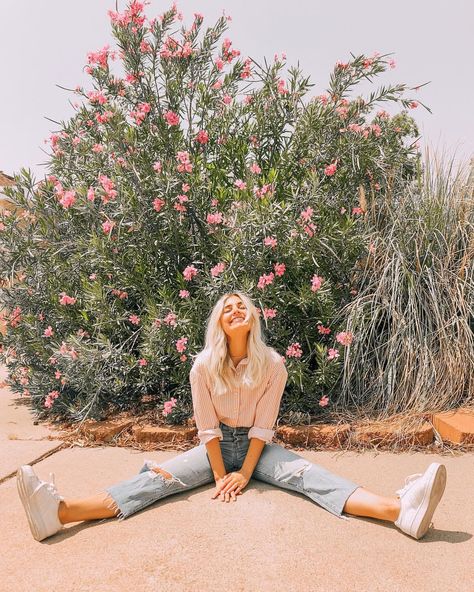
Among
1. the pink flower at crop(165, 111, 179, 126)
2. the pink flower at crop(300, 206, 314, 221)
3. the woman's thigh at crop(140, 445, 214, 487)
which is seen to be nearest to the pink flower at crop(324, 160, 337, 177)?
the pink flower at crop(300, 206, 314, 221)

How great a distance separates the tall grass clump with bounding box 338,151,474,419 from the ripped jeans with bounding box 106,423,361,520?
1.12 meters

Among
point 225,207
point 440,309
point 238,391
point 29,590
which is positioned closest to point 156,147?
point 225,207

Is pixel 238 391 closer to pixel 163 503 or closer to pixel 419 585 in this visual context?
pixel 163 503

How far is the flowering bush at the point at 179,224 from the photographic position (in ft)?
11.0

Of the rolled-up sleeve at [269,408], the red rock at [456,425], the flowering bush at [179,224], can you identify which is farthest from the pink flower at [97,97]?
the red rock at [456,425]

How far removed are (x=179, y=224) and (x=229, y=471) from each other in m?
1.68

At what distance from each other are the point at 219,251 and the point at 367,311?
42.3 inches

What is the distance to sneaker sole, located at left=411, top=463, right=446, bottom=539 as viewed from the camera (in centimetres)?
196

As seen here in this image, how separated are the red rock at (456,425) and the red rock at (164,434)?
1.45 m

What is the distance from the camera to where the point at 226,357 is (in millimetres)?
2521

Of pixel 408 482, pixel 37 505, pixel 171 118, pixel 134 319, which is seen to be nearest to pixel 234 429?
pixel 408 482

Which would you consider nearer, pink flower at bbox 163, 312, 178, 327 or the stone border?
the stone border

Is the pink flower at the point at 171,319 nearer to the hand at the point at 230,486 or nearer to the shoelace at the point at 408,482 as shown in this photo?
the hand at the point at 230,486

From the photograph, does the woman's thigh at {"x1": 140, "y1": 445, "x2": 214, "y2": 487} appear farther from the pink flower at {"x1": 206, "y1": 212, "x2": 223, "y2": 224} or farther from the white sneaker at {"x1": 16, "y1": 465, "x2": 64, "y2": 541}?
the pink flower at {"x1": 206, "y1": 212, "x2": 223, "y2": 224}
